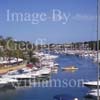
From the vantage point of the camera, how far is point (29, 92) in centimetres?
1379

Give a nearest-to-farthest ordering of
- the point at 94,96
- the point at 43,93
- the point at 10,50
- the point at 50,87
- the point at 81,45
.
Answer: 1. the point at 94,96
2. the point at 43,93
3. the point at 50,87
4. the point at 10,50
5. the point at 81,45

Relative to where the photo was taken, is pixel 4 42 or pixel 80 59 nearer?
pixel 4 42

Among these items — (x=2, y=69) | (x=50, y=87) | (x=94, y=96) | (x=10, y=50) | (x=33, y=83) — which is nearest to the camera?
(x=94, y=96)

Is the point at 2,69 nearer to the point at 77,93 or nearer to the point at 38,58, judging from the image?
the point at 38,58

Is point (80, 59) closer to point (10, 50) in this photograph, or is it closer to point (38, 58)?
point (38, 58)

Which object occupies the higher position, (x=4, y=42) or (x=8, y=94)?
(x=4, y=42)

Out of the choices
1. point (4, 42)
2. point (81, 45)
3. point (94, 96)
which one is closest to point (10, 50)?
point (4, 42)

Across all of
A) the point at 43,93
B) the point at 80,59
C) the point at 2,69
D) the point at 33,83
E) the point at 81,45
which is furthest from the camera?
the point at 80,59

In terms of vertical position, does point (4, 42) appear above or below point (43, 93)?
above

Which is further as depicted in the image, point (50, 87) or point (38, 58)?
point (38, 58)

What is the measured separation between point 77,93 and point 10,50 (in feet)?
29.1

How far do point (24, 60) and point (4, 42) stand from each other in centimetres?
270

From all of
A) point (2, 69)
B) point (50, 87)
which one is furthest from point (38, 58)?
point (50, 87)

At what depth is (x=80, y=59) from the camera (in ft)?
94.2
